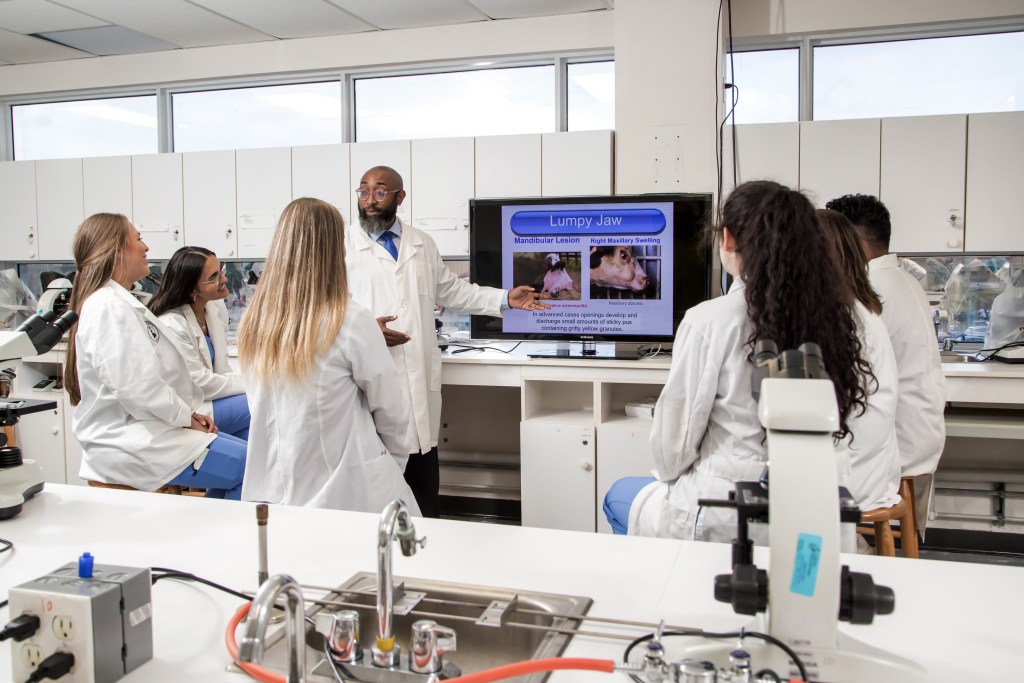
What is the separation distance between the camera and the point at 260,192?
443 centimetres

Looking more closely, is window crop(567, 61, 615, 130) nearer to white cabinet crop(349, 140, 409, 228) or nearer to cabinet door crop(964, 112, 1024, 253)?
white cabinet crop(349, 140, 409, 228)

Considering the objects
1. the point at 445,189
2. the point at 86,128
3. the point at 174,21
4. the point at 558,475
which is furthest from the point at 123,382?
the point at 86,128

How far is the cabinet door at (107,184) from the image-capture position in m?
4.66

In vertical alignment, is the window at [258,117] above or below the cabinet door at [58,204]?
above

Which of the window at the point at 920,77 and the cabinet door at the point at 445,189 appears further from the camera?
the cabinet door at the point at 445,189

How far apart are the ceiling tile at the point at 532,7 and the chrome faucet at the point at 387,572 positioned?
359cm

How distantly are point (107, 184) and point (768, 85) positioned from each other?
3.79 metres

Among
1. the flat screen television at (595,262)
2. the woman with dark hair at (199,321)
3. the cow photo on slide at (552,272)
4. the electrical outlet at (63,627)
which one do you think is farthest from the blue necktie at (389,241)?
the electrical outlet at (63,627)

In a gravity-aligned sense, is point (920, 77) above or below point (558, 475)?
above

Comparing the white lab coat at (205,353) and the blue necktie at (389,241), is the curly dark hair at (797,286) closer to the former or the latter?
the blue necktie at (389,241)

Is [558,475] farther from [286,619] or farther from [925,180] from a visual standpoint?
[286,619]

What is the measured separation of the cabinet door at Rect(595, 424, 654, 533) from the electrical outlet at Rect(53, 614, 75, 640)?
252 centimetres

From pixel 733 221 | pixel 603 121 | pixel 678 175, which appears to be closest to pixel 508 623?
pixel 733 221

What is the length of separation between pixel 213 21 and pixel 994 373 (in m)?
4.17
